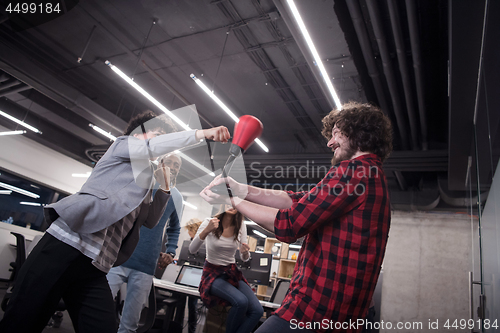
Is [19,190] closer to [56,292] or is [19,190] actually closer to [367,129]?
[56,292]

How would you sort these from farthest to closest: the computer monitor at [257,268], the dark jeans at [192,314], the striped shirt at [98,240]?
1. the computer monitor at [257,268]
2. the dark jeans at [192,314]
3. the striped shirt at [98,240]

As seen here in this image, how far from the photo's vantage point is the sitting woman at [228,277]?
265 cm

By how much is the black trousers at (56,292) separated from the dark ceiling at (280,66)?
3.10 m

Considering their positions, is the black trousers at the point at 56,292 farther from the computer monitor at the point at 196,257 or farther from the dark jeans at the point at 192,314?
the computer monitor at the point at 196,257

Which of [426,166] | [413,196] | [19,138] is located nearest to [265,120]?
[426,166]

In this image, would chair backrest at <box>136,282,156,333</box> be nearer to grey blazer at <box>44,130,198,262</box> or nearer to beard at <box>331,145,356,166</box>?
grey blazer at <box>44,130,198,262</box>

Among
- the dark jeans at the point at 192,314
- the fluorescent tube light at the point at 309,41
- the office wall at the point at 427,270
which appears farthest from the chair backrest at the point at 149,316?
the office wall at the point at 427,270

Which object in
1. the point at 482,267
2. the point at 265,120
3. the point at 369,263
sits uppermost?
the point at 265,120

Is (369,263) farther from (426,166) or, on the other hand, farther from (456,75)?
(426,166)

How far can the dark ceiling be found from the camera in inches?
150

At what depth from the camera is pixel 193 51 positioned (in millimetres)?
5484

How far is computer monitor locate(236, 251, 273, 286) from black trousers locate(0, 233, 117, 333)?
2.43m

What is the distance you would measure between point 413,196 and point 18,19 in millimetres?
8887

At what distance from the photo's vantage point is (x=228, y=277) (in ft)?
9.31
